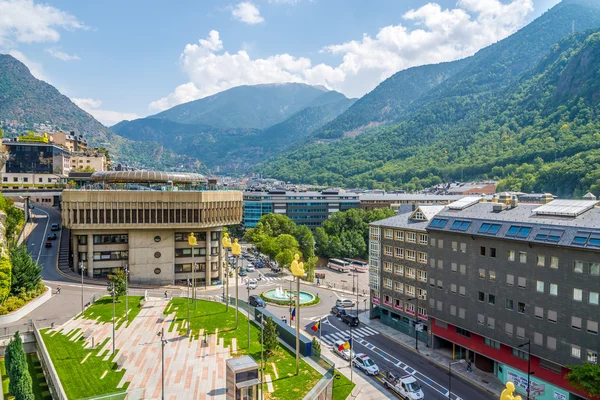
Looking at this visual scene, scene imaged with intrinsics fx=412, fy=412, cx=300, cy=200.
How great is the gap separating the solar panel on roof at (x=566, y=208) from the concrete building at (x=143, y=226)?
50690 millimetres

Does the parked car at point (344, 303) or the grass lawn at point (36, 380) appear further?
the parked car at point (344, 303)

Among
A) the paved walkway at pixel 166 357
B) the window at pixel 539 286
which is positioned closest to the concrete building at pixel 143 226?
the paved walkway at pixel 166 357

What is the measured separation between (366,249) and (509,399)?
360ft

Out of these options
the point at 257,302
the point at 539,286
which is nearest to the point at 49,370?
the point at 257,302

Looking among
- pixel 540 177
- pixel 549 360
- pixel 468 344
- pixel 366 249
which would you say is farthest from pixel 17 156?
pixel 540 177

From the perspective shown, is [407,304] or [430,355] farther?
[407,304]

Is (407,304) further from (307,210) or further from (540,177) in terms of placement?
(540,177)

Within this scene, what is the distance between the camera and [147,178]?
7531 cm

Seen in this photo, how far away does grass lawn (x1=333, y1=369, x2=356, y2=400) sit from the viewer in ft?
124

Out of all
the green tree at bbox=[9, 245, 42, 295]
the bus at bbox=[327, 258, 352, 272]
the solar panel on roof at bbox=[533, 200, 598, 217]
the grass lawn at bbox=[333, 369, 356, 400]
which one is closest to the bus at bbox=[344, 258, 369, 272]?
the bus at bbox=[327, 258, 352, 272]

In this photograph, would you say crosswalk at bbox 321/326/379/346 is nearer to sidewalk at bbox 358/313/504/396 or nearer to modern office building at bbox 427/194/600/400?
sidewalk at bbox 358/313/504/396

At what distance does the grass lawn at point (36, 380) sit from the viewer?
34600 mm

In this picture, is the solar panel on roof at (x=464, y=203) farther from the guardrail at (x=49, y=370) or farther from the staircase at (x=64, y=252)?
the staircase at (x=64, y=252)

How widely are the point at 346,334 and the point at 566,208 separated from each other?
105ft
